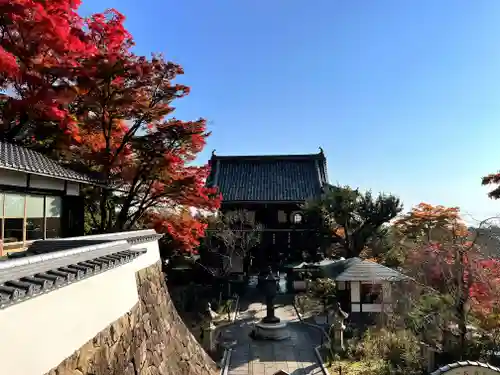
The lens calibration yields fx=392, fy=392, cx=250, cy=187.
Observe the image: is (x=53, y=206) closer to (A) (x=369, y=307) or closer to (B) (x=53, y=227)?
(B) (x=53, y=227)

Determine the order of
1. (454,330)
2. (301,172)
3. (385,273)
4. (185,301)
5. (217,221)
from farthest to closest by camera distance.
A: (301,172)
(217,221)
(185,301)
(385,273)
(454,330)

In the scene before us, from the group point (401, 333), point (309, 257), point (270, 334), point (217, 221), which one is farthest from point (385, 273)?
point (217, 221)

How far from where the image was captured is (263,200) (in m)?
26.1

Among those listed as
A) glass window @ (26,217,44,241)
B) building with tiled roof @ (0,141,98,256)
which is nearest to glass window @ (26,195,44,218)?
building with tiled roof @ (0,141,98,256)

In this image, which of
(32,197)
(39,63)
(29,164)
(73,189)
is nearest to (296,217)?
(73,189)

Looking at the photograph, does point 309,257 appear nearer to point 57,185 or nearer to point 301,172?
point 301,172

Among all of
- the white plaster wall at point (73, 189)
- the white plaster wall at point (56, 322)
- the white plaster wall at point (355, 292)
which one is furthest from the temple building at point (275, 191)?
the white plaster wall at point (56, 322)

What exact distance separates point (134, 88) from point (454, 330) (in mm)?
12143

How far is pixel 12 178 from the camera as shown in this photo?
9.51 m

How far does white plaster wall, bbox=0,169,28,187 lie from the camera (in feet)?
29.9

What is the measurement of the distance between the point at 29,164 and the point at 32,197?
2220mm

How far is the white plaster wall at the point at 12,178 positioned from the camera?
912 cm

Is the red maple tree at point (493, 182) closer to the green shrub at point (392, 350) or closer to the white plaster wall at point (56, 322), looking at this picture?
the green shrub at point (392, 350)

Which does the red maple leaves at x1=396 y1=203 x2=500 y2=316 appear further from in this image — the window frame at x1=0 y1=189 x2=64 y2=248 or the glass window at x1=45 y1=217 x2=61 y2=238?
the glass window at x1=45 y1=217 x2=61 y2=238
